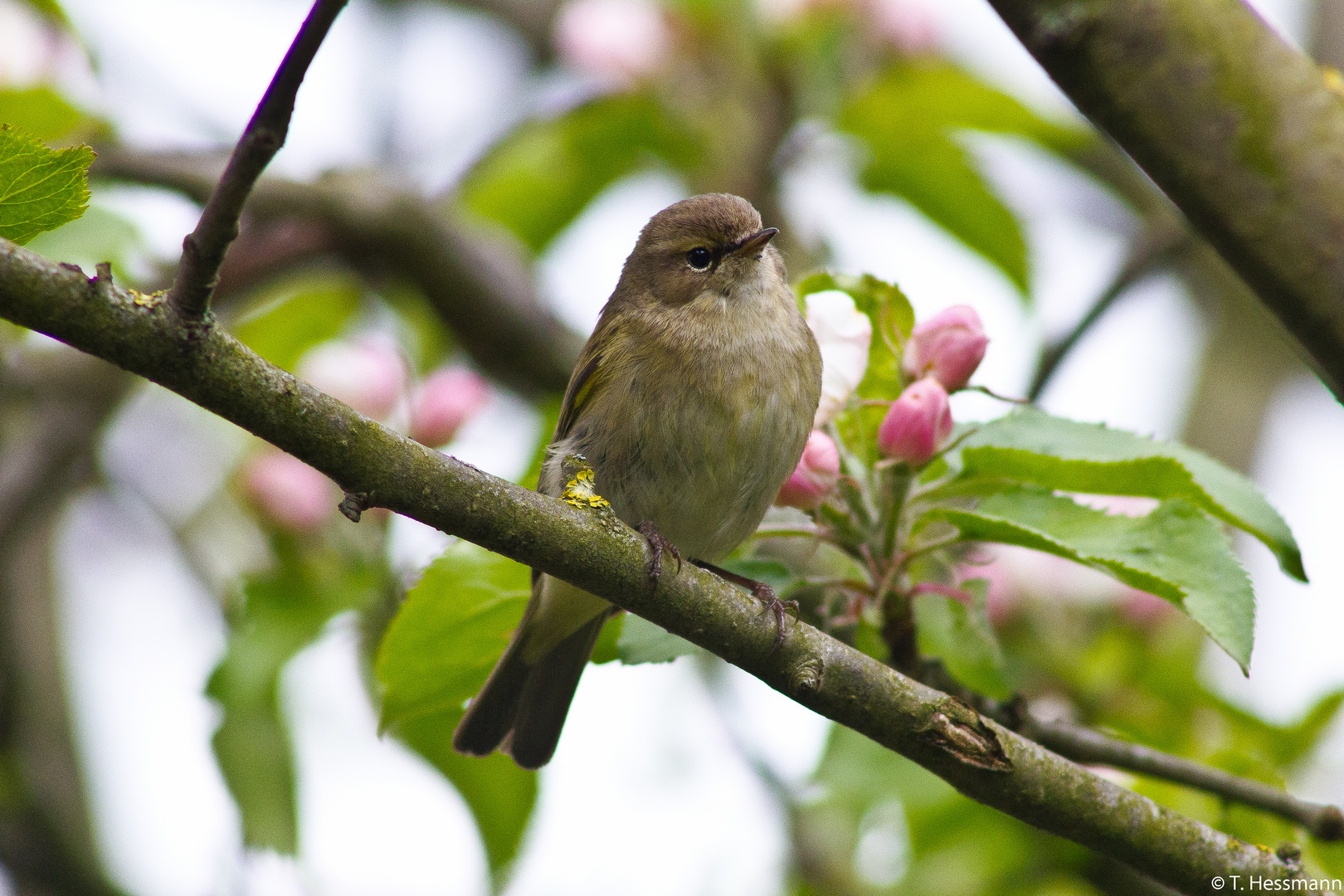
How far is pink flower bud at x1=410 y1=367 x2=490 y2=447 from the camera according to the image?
196 inches

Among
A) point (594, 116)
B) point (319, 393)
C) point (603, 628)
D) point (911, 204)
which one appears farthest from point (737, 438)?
point (594, 116)

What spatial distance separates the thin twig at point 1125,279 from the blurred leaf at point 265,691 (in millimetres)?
2687

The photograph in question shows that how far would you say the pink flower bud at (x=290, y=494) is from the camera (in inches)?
181

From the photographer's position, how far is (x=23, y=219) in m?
2.01

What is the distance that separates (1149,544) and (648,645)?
1.13m

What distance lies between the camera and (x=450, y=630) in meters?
3.01

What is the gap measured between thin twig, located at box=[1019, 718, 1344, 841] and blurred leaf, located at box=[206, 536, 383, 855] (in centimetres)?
227

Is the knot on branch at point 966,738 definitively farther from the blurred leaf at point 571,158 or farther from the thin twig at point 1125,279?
the blurred leaf at point 571,158

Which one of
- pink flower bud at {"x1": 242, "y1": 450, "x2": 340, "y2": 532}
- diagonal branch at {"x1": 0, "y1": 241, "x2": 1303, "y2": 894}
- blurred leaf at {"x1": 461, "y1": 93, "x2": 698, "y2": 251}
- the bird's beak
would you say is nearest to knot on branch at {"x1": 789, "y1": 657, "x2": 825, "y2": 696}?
diagonal branch at {"x1": 0, "y1": 241, "x2": 1303, "y2": 894}

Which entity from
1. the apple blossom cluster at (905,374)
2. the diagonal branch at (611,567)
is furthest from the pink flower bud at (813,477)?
the diagonal branch at (611,567)

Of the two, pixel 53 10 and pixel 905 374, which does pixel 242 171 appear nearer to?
pixel 905 374

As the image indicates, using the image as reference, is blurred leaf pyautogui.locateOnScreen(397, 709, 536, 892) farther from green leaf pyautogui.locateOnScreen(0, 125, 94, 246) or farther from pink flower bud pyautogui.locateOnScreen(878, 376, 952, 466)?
green leaf pyautogui.locateOnScreen(0, 125, 94, 246)

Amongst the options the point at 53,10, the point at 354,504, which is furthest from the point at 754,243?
the point at 53,10

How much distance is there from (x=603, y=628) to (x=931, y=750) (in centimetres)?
108
